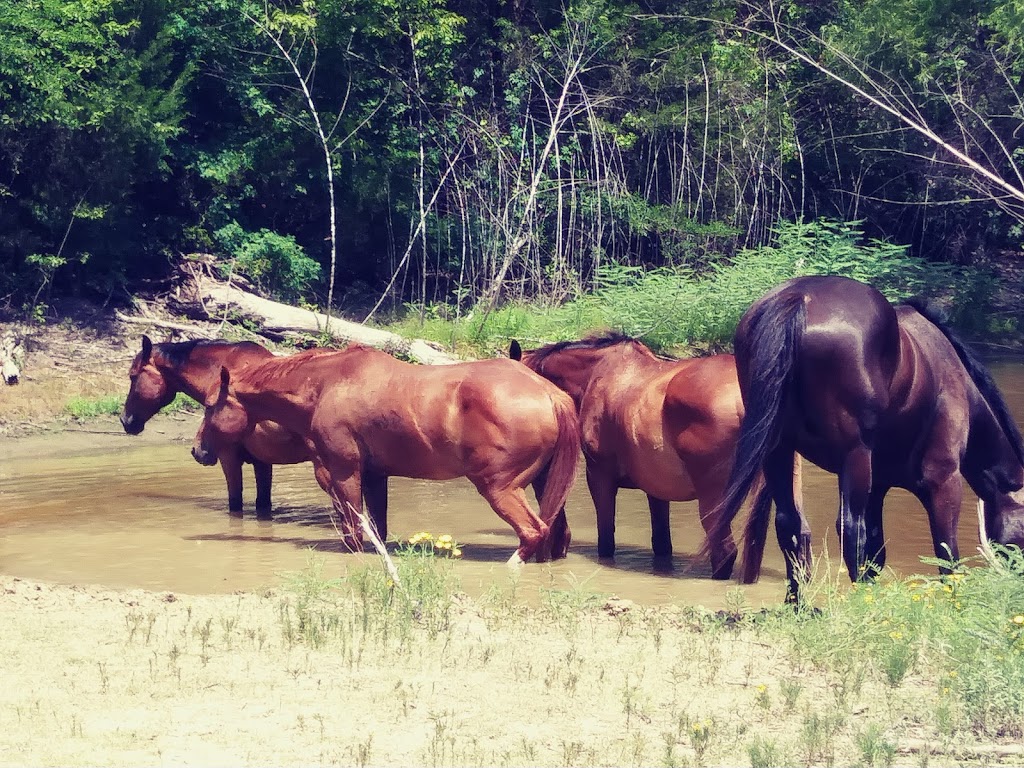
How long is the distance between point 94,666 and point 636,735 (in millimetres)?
2472

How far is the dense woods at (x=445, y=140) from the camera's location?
17609 mm

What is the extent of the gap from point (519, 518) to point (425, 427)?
0.91 meters

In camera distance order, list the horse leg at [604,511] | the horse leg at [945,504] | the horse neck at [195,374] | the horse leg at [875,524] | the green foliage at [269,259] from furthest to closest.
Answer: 1. the green foliage at [269,259]
2. the horse neck at [195,374]
3. the horse leg at [604,511]
4. the horse leg at [875,524]
5. the horse leg at [945,504]

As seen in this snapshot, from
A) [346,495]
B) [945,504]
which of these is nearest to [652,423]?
[945,504]

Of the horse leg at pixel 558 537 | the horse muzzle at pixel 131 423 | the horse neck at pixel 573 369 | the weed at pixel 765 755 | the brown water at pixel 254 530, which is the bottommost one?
the brown water at pixel 254 530

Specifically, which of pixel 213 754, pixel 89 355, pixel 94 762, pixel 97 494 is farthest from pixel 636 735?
pixel 89 355

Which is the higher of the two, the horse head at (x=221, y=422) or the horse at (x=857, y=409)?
the horse at (x=857, y=409)

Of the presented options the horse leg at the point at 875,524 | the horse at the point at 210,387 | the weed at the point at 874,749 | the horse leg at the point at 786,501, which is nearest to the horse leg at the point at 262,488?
the horse at the point at 210,387

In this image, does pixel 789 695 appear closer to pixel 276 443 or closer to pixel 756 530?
pixel 756 530

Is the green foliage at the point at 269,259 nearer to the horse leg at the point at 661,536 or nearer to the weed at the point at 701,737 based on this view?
the horse leg at the point at 661,536

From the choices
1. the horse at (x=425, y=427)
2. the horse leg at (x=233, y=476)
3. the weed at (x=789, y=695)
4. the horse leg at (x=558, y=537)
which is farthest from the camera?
the horse leg at (x=233, y=476)

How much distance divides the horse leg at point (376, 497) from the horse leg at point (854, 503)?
3.77 metres

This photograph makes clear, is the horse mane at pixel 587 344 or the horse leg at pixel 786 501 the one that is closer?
the horse leg at pixel 786 501

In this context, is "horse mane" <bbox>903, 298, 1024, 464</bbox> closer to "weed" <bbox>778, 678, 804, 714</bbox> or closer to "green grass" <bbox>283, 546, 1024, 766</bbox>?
"green grass" <bbox>283, 546, 1024, 766</bbox>
